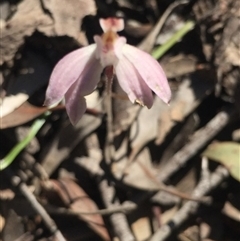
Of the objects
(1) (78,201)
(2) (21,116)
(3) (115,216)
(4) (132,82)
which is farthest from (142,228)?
(4) (132,82)

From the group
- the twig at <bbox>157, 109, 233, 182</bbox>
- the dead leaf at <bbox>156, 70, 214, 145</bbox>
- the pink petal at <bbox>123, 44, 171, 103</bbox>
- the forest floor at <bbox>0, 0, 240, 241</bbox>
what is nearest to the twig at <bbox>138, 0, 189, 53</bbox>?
the forest floor at <bbox>0, 0, 240, 241</bbox>

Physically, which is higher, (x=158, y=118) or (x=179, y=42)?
(x=179, y=42)

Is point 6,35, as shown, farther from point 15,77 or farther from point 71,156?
point 71,156

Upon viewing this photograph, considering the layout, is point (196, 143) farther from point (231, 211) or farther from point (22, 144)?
point (22, 144)

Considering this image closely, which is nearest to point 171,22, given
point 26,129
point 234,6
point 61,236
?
point 234,6

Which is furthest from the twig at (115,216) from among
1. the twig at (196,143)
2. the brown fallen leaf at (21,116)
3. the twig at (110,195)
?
the brown fallen leaf at (21,116)

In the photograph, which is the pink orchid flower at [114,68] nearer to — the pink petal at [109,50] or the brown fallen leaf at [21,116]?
the pink petal at [109,50]
